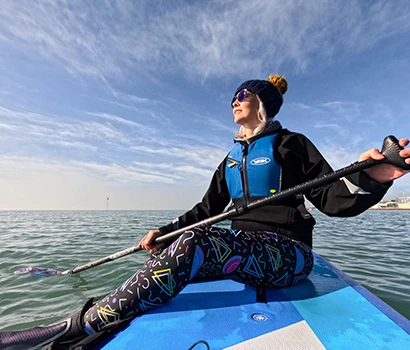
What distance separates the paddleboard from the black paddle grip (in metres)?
0.93

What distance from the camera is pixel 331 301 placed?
1.80m

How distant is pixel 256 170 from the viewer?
90.3 inches

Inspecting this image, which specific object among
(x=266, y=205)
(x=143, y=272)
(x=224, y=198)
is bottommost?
(x=143, y=272)

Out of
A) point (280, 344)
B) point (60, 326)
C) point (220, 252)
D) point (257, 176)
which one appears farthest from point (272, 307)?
point (60, 326)

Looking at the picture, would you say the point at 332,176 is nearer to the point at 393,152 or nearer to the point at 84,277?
the point at 393,152

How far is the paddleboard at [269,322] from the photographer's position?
1297mm

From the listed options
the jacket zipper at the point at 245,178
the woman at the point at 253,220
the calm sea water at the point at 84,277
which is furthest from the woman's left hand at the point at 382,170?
the calm sea water at the point at 84,277

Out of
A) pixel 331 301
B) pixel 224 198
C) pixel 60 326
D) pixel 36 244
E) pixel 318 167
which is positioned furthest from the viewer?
pixel 36 244

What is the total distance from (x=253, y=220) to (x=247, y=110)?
1.17 m

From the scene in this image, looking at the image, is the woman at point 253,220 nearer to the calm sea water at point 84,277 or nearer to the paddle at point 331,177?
the paddle at point 331,177

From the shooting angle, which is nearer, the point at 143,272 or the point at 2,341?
the point at 2,341

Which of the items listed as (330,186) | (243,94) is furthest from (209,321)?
(243,94)

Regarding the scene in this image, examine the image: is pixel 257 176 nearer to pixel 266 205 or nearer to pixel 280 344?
pixel 266 205

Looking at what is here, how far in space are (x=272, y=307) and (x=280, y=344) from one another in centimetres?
40
